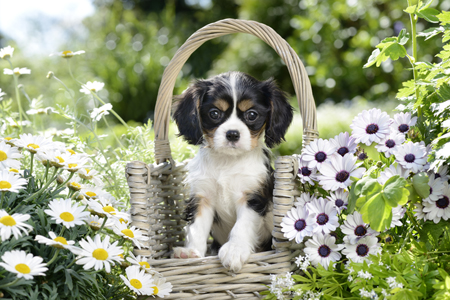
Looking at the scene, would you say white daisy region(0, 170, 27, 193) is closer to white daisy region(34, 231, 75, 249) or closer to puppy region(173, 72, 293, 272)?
white daisy region(34, 231, 75, 249)

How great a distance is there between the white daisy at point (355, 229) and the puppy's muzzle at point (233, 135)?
2.24 ft

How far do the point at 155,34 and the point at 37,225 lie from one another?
459 inches

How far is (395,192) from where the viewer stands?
1.69m

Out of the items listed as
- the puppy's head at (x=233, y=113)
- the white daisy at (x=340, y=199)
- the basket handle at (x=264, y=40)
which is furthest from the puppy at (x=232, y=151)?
the white daisy at (x=340, y=199)

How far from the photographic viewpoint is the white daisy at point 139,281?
182 centimetres

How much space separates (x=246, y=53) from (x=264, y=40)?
323 inches

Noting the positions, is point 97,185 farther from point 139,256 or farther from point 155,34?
point 155,34

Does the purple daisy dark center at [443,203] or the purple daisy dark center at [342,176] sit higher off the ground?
the purple daisy dark center at [342,176]

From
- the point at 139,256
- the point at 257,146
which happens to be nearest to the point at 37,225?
the point at 139,256

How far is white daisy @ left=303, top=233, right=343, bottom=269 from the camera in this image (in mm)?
1956

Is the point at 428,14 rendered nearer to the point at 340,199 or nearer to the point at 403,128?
the point at 403,128

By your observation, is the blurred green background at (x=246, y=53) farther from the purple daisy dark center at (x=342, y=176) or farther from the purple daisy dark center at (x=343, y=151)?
the purple daisy dark center at (x=342, y=176)

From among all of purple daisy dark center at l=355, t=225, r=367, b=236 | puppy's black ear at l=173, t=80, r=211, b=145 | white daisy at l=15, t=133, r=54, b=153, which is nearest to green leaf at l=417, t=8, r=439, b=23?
purple daisy dark center at l=355, t=225, r=367, b=236

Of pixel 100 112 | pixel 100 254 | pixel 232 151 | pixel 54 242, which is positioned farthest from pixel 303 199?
pixel 100 112
